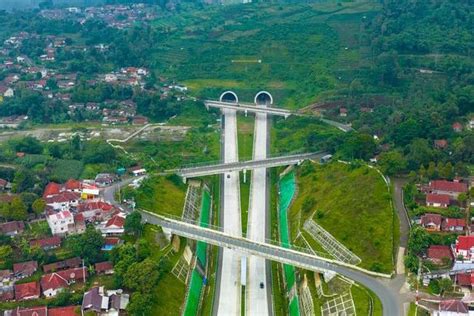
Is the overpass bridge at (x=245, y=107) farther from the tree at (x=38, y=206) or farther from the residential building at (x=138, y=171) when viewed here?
the tree at (x=38, y=206)

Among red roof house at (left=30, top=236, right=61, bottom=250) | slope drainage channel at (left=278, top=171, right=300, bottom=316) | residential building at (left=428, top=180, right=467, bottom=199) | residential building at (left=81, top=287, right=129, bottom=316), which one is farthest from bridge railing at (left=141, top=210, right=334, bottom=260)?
residential building at (left=81, top=287, right=129, bottom=316)

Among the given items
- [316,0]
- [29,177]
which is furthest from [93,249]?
[316,0]

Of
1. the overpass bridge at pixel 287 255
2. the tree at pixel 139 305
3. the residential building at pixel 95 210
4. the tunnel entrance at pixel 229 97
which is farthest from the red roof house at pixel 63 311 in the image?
the tunnel entrance at pixel 229 97

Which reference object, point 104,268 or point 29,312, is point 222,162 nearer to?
point 104,268

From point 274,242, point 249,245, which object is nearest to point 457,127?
point 274,242

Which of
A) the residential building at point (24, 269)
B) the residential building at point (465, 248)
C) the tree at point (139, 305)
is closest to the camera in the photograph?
the tree at point (139, 305)

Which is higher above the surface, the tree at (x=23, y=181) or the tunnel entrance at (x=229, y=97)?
the tree at (x=23, y=181)
